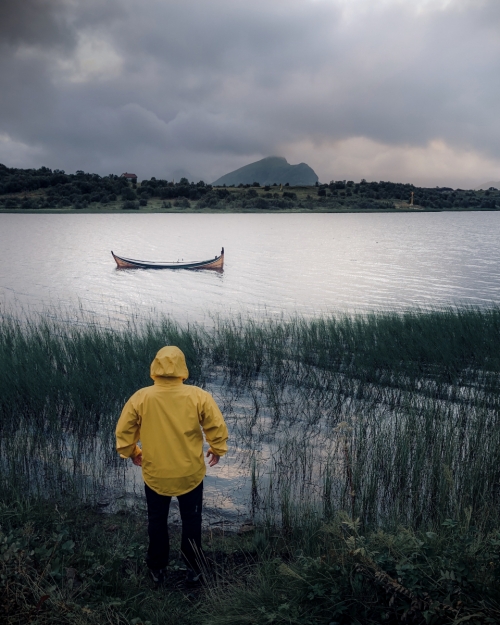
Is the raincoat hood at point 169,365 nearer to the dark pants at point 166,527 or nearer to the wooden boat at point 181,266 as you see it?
the dark pants at point 166,527

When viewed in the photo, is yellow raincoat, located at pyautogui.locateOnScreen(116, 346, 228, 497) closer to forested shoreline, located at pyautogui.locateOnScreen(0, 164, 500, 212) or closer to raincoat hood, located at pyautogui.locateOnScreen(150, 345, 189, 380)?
raincoat hood, located at pyautogui.locateOnScreen(150, 345, 189, 380)

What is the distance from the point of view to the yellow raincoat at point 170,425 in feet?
14.3

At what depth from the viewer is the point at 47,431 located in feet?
26.2

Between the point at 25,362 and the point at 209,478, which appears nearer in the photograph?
the point at 209,478

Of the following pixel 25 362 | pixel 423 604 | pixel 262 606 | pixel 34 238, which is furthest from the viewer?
pixel 34 238

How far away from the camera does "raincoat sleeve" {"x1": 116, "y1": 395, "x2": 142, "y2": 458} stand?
14.6ft

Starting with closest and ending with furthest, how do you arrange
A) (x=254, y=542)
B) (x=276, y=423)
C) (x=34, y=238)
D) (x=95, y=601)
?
1. (x=95, y=601)
2. (x=254, y=542)
3. (x=276, y=423)
4. (x=34, y=238)

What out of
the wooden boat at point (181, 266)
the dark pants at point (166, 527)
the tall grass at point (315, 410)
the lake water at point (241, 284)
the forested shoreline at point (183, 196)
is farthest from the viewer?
the forested shoreline at point (183, 196)

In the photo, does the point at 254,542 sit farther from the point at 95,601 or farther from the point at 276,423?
the point at 276,423

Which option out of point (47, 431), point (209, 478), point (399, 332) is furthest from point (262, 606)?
point (399, 332)

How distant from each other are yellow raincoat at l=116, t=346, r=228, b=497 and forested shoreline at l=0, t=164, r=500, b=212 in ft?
350

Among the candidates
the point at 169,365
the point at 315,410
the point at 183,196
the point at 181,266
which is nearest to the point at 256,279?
the point at 181,266

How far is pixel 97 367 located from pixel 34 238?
5884cm

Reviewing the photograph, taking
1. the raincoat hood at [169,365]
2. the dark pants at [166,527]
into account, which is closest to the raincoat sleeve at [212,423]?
the raincoat hood at [169,365]
